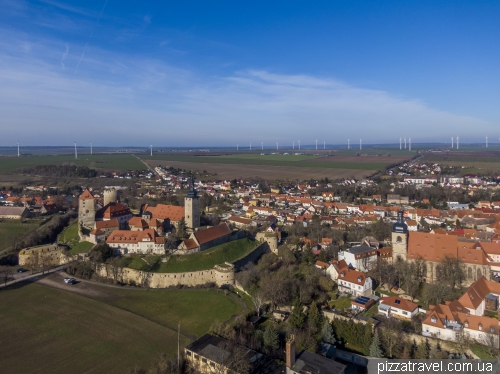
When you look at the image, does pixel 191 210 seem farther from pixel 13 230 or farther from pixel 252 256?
pixel 13 230

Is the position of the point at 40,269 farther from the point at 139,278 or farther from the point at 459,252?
the point at 459,252

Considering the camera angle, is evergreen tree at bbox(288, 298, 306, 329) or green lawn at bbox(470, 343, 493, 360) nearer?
green lawn at bbox(470, 343, 493, 360)

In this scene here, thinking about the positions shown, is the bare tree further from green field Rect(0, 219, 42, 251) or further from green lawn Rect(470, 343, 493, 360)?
green field Rect(0, 219, 42, 251)

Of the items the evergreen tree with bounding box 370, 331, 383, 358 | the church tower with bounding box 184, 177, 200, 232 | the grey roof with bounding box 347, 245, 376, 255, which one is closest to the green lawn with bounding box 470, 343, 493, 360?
the evergreen tree with bounding box 370, 331, 383, 358

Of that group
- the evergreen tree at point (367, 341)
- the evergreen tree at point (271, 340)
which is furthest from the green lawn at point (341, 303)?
the evergreen tree at point (271, 340)

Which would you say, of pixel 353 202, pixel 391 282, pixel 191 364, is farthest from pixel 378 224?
pixel 191 364

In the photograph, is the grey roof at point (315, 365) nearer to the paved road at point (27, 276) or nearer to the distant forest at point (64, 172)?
the paved road at point (27, 276)
